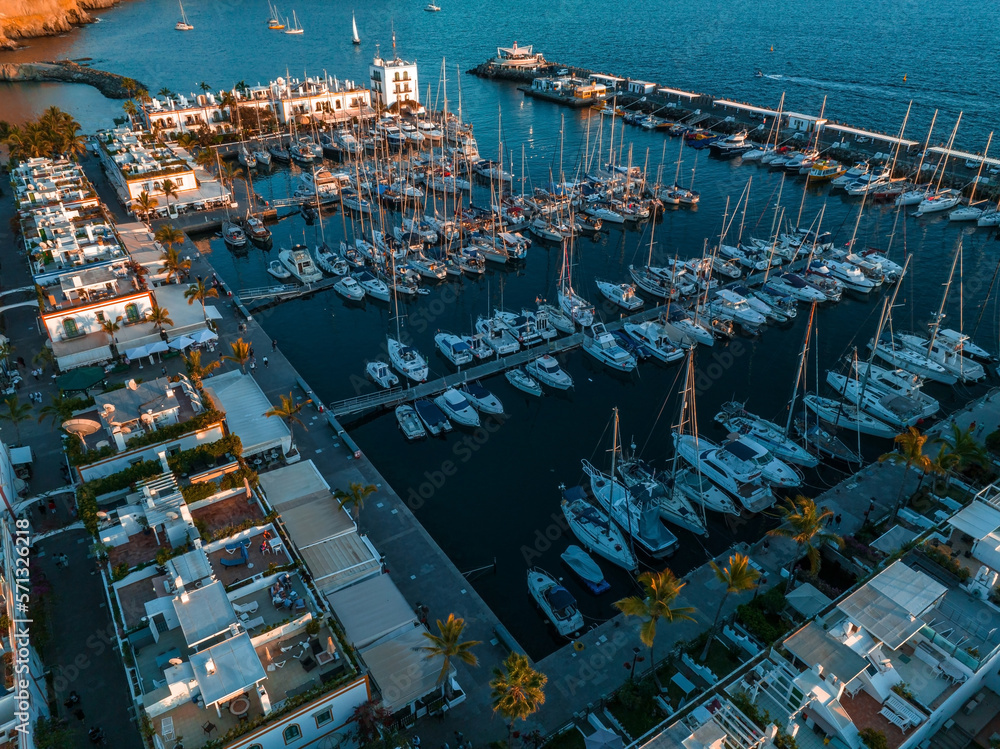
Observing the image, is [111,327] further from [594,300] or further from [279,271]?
[594,300]

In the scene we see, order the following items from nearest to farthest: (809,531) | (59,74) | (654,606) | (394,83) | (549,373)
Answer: (654,606), (809,531), (549,373), (394,83), (59,74)

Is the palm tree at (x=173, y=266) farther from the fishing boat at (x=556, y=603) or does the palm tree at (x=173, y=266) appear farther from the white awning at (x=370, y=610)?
the fishing boat at (x=556, y=603)

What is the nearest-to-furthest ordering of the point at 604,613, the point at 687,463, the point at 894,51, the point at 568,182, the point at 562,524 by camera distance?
the point at 604,613 < the point at 562,524 < the point at 687,463 < the point at 568,182 < the point at 894,51

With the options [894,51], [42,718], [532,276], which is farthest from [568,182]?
[894,51]

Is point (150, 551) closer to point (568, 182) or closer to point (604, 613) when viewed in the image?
point (604, 613)

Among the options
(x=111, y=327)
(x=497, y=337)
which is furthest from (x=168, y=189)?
(x=497, y=337)

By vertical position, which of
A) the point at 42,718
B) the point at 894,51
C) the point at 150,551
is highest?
the point at 894,51

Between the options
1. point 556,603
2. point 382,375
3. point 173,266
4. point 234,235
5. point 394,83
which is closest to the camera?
point 556,603
